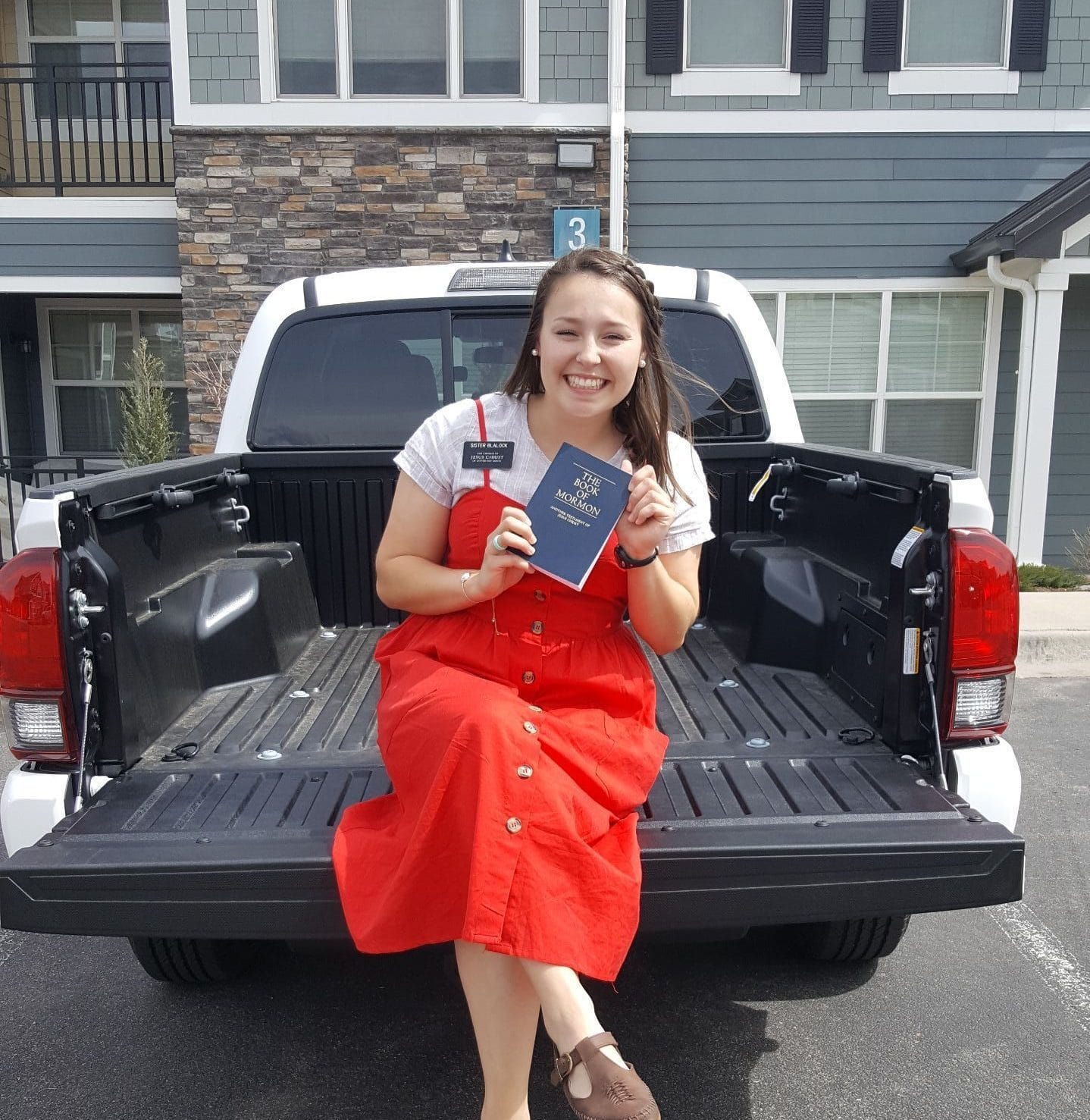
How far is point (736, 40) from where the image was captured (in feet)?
29.4

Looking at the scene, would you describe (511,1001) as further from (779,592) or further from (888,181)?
(888,181)

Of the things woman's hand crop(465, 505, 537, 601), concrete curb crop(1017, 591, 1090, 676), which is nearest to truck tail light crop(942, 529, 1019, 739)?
woman's hand crop(465, 505, 537, 601)

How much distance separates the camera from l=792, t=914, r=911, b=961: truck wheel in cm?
275

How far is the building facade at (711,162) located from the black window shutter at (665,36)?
0.02 meters

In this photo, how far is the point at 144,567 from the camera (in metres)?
2.59

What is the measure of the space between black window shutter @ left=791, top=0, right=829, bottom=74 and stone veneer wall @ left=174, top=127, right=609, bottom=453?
1859 mm

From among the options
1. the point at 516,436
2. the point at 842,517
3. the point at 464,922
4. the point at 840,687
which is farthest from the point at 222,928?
the point at 842,517

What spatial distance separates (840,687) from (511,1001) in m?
1.35

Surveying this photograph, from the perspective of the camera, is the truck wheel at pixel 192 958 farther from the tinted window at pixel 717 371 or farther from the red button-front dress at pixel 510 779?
the tinted window at pixel 717 371

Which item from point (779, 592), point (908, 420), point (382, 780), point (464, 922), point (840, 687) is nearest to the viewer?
point (464, 922)

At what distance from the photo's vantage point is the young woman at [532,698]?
6.17ft

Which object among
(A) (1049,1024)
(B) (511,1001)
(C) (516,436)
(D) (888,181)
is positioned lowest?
(A) (1049,1024)

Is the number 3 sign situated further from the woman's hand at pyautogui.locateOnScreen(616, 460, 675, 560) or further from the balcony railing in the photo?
the woman's hand at pyautogui.locateOnScreen(616, 460, 675, 560)

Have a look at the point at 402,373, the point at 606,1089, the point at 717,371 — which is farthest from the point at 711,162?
the point at 606,1089
